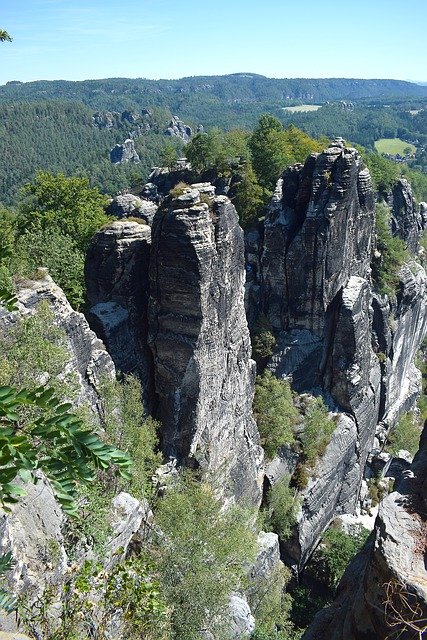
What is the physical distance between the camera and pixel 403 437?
146 feet

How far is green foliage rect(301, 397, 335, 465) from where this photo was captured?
3216 centimetres

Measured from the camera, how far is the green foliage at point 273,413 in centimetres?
3097

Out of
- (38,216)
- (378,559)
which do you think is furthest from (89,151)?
(378,559)

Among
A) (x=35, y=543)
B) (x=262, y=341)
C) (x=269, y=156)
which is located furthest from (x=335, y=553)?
(x=269, y=156)

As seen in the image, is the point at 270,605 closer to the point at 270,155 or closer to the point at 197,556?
the point at 197,556

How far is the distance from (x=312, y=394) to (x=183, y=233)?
19.4m

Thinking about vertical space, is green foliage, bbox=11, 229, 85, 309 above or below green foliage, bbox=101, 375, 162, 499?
above

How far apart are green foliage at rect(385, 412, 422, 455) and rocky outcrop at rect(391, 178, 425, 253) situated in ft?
66.7

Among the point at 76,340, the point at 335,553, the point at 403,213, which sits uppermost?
the point at 76,340

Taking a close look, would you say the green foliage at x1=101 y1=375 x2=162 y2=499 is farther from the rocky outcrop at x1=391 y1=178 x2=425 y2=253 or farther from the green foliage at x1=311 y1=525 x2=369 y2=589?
the rocky outcrop at x1=391 y1=178 x2=425 y2=253

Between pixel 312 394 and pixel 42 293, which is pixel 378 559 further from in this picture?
pixel 312 394

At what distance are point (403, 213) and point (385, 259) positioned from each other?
1163 cm

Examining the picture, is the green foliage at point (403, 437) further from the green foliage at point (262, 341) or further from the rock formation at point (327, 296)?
the green foliage at point (262, 341)

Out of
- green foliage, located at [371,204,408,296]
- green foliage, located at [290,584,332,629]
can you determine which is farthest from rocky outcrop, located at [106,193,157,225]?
green foliage, located at [371,204,408,296]
